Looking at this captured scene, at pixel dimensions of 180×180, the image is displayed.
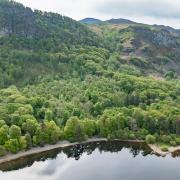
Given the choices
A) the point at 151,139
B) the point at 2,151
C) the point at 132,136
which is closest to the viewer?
the point at 2,151

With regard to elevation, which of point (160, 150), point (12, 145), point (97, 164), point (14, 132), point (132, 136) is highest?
point (14, 132)

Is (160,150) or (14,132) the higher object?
(14,132)

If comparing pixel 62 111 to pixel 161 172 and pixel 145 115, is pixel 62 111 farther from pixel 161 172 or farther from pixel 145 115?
pixel 161 172

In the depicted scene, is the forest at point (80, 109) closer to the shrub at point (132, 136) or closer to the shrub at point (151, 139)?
the shrub at point (151, 139)

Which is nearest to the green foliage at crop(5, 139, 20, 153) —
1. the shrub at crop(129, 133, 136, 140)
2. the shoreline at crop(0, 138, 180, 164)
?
the shoreline at crop(0, 138, 180, 164)

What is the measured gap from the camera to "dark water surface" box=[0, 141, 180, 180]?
107m

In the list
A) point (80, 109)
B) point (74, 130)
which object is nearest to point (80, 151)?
point (74, 130)

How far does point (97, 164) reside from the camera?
386 ft

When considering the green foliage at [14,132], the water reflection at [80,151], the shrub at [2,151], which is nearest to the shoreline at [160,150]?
the water reflection at [80,151]

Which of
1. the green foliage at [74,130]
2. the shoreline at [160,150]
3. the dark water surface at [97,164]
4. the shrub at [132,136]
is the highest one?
the green foliage at [74,130]

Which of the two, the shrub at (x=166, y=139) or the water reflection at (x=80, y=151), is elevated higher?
the shrub at (x=166, y=139)

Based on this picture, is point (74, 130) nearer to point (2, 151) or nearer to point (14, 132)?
point (14, 132)

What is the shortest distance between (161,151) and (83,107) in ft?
133

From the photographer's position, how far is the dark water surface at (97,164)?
107m
